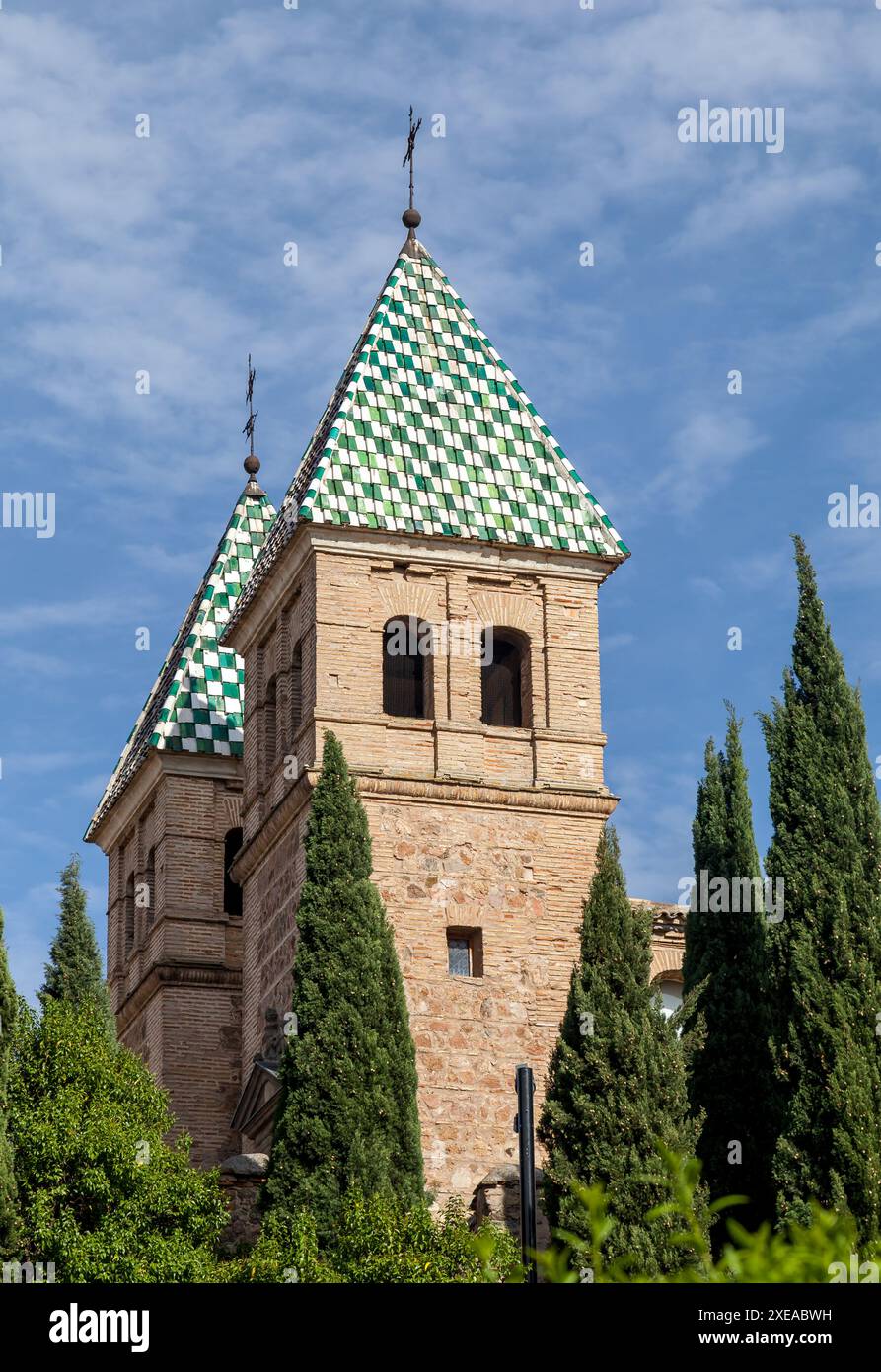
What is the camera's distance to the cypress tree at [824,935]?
21750 millimetres

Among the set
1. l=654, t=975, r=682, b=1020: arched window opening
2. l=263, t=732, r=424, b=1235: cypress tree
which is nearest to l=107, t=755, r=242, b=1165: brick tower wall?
l=654, t=975, r=682, b=1020: arched window opening

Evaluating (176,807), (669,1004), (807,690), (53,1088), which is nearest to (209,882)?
(176,807)

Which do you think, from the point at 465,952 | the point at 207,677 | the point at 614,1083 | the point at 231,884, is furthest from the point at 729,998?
the point at 207,677

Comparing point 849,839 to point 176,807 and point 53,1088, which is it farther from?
point 176,807

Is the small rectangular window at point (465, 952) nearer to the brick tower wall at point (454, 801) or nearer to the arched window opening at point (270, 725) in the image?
the brick tower wall at point (454, 801)

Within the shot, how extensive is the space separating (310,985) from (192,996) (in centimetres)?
1006

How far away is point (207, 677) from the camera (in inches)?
1421

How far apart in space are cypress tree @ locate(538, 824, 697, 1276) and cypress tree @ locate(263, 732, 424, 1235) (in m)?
1.69

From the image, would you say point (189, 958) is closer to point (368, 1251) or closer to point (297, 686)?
point (297, 686)

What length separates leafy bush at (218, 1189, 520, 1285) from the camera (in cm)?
2116

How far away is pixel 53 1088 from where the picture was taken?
24531mm

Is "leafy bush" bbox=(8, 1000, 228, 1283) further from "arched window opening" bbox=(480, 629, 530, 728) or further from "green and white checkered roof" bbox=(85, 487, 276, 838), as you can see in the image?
"green and white checkered roof" bbox=(85, 487, 276, 838)

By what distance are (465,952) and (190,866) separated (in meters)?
8.50

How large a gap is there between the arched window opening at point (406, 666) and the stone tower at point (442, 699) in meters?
0.03
